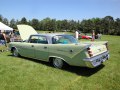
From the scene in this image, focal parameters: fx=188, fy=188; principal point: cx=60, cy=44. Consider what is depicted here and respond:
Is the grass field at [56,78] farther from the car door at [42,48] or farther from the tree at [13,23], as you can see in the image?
the tree at [13,23]

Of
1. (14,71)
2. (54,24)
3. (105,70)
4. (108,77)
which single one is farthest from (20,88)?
(54,24)

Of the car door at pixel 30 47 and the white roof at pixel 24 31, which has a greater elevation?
the white roof at pixel 24 31

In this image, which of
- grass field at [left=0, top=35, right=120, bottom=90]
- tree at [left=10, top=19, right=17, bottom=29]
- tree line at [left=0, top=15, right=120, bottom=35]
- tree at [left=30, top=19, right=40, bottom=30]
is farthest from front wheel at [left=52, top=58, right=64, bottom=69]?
tree at [left=30, top=19, right=40, bottom=30]

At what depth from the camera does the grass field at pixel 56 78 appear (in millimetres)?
5742

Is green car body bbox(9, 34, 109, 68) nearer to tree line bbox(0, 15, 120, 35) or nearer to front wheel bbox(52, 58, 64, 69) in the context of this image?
front wheel bbox(52, 58, 64, 69)

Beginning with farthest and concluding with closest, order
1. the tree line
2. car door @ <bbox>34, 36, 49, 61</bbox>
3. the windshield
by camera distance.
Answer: the tree line < car door @ <bbox>34, 36, 49, 61</bbox> < the windshield

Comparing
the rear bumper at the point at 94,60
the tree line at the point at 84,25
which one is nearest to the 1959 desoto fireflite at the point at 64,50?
the rear bumper at the point at 94,60

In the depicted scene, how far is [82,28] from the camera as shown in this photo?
92250mm

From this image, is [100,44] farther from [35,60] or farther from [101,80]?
[35,60]

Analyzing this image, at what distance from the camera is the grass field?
5.74 m

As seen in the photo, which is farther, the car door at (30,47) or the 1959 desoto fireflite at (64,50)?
the car door at (30,47)

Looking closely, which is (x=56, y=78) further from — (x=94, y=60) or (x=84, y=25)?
(x=84, y=25)

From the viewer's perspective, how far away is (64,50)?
7344 mm

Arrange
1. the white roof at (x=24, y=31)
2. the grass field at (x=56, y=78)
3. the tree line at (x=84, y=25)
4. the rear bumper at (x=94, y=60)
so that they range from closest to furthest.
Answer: the grass field at (x=56, y=78), the rear bumper at (x=94, y=60), the white roof at (x=24, y=31), the tree line at (x=84, y=25)
